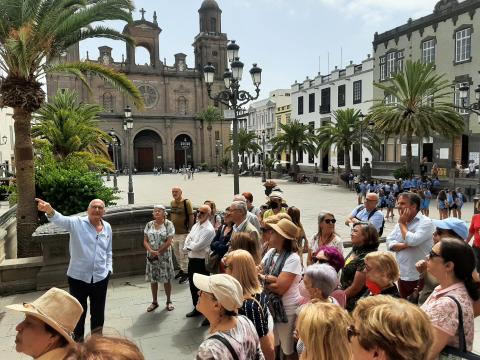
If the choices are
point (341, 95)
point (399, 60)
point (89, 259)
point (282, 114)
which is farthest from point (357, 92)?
point (89, 259)

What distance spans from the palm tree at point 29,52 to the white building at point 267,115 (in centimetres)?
5201

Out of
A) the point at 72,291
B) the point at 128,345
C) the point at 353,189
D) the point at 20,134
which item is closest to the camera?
the point at 128,345

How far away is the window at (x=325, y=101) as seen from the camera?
45134 mm

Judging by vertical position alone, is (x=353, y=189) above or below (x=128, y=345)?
below

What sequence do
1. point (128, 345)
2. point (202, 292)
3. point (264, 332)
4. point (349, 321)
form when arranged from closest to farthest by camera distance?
point (128, 345), point (349, 321), point (202, 292), point (264, 332)

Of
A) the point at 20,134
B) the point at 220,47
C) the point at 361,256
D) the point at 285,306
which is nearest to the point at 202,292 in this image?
the point at 285,306

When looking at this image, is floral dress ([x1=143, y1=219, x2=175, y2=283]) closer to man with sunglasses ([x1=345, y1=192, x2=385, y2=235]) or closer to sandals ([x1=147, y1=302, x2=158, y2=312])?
sandals ([x1=147, y1=302, x2=158, y2=312])

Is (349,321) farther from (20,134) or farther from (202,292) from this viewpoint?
(20,134)

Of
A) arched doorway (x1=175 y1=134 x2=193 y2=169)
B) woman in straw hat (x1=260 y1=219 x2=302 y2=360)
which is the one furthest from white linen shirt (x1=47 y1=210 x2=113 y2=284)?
arched doorway (x1=175 y1=134 x2=193 y2=169)

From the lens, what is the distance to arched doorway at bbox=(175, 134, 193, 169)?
68.2 meters

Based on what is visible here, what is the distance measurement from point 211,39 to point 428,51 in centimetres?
4346

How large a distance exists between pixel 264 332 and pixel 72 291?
272 centimetres

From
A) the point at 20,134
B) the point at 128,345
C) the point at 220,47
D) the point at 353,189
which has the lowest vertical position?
the point at 353,189

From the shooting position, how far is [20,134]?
8.31m
